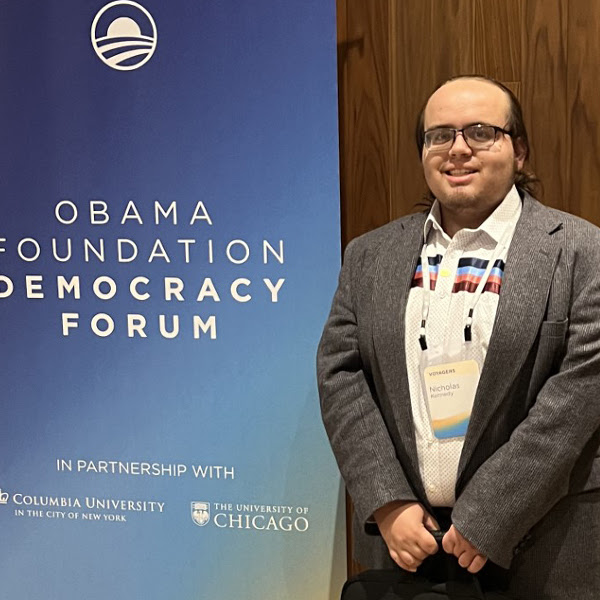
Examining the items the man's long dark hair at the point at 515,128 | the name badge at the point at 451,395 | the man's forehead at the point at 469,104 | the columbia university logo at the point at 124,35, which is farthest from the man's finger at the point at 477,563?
the columbia university logo at the point at 124,35

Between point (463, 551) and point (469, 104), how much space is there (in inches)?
37.8

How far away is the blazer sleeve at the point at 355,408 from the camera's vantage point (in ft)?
6.65

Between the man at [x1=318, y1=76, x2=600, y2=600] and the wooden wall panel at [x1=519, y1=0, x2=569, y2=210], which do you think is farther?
the wooden wall panel at [x1=519, y1=0, x2=569, y2=210]

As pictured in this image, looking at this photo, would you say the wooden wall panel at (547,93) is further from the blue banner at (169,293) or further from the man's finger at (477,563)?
the man's finger at (477,563)

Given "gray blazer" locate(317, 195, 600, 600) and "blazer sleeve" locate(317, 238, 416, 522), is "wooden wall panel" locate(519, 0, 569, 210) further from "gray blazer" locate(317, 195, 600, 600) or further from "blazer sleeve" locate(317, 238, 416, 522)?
"blazer sleeve" locate(317, 238, 416, 522)

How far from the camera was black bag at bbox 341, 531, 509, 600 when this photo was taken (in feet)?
6.39

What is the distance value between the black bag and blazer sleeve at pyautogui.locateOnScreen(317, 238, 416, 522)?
138 millimetres

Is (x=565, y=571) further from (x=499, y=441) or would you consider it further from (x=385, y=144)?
(x=385, y=144)

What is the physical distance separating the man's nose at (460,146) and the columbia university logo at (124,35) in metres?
0.97

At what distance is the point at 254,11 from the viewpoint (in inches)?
97.6

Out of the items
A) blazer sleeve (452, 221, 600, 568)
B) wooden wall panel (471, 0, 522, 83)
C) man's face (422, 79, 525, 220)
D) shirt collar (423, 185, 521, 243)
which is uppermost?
wooden wall panel (471, 0, 522, 83)

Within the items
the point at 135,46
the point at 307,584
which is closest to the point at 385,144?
the point at 135,46

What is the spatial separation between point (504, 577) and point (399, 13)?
146 cm

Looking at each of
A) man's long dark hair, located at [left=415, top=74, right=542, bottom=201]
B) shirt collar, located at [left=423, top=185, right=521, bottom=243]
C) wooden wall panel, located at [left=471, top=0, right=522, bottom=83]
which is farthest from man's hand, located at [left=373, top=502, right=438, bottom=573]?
wooden wall panel, located at [left=471, top=0, right=522, bottom=83]
